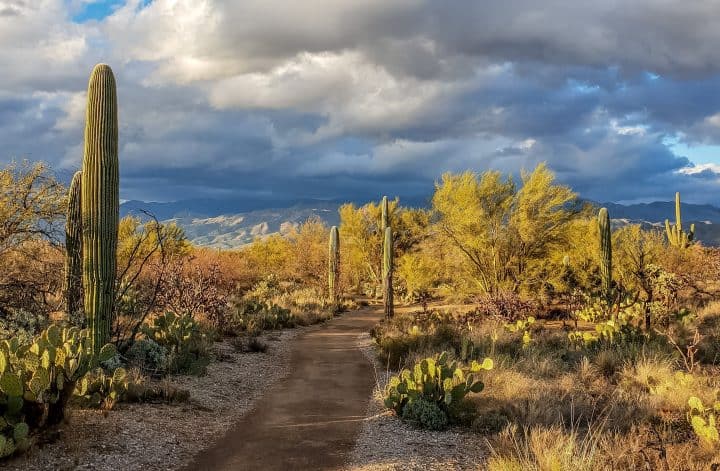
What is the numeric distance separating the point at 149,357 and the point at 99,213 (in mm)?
2754

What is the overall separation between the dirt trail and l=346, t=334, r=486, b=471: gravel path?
20 cm

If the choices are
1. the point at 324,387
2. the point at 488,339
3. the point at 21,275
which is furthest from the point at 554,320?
the point at 21,275

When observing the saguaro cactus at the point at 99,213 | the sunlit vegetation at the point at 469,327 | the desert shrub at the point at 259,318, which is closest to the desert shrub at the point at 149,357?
the sunlit vegetation at the point at 469,327

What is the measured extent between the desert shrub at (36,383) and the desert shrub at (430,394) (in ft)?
13.5

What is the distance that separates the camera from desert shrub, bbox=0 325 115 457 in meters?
5.57

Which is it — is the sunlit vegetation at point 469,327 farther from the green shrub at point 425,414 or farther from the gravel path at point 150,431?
the gravel path at point 150,431

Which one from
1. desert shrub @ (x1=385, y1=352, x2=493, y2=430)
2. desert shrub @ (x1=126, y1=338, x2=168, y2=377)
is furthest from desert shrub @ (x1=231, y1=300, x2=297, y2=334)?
desert shrub @ (x1=385, y1=352, x2=493, y2=430)

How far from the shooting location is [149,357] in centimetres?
981

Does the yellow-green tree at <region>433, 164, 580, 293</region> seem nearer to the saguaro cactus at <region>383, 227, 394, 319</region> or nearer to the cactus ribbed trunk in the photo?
the saguaro cactus at <region>383, 227, 394, 319</region>

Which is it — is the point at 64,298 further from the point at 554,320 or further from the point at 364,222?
the point at 364,222

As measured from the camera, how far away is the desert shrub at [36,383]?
557 centimetres

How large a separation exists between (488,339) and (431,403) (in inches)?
227

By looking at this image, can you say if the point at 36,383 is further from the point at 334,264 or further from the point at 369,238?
the point at 369,238

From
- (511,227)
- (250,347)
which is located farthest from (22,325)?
(511,227)
